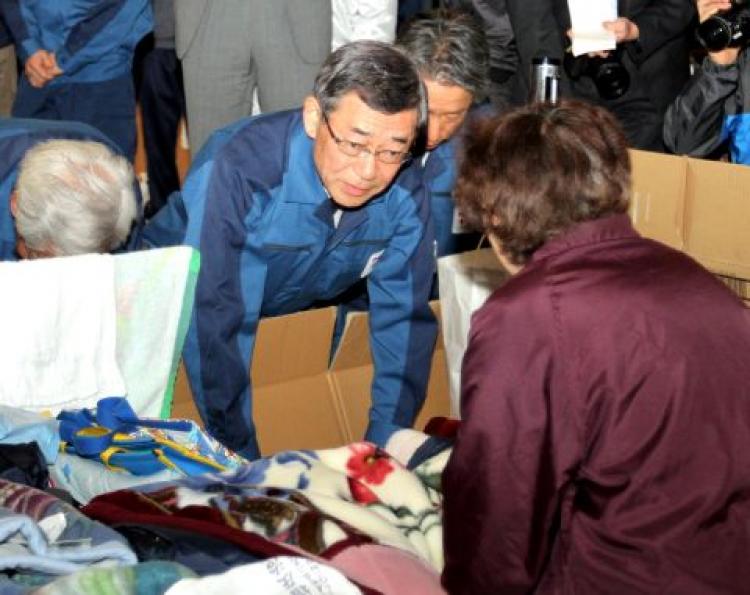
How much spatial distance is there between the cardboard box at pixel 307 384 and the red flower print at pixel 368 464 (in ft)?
1.65

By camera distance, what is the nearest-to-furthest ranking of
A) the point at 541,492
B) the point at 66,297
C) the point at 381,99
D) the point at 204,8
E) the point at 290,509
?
the point at 541,492 → the point at 290,509 → the point at 66,297 → the point at 381,99 → the point at 204,8

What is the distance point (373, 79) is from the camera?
2277 millimetres

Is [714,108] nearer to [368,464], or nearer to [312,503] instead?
[368,464]

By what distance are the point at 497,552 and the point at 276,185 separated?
107 centimetres

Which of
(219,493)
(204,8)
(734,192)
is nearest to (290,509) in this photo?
(219,493)

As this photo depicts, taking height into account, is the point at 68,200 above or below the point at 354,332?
above

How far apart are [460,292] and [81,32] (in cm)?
164

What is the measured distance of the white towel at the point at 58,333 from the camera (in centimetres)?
207

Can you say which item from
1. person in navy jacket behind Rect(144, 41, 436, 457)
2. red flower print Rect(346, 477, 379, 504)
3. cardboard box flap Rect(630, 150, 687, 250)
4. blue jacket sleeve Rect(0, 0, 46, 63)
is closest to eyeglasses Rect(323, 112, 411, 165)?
person in navy jacket behind Rect(144, 41, 436, 457)

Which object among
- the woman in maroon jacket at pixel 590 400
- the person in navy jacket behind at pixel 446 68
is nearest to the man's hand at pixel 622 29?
the person in navy jacket behind at pixel 446 68

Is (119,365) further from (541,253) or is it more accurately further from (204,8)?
(204,8)

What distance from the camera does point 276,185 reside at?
96.0 inches

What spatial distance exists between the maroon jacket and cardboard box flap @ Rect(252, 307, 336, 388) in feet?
2.95

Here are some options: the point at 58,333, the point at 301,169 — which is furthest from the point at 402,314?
the point at 58,333
